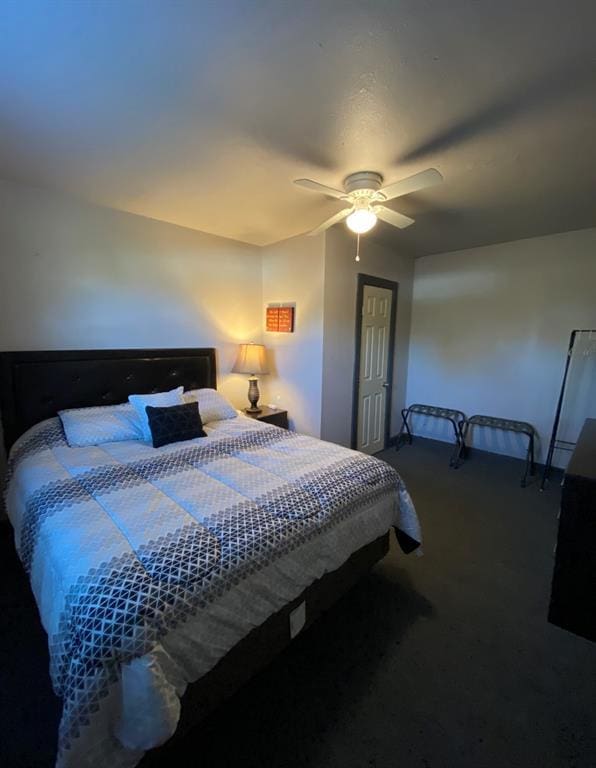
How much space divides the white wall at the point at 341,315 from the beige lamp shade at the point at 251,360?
0.69 meters

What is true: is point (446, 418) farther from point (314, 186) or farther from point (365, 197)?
point (314, 186)

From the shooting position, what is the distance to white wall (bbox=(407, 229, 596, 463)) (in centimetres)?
325

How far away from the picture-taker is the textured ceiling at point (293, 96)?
3.43 feet

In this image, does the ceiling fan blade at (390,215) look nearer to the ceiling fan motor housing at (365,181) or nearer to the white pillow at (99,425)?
the ceiling fan motor housing at (365,181)

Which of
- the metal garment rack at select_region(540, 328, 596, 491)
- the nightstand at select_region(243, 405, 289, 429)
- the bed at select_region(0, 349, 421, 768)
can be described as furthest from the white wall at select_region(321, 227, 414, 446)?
the metal garment rack at select_region(540, 328, 596, 491)

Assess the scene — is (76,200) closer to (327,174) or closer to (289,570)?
(327,174)

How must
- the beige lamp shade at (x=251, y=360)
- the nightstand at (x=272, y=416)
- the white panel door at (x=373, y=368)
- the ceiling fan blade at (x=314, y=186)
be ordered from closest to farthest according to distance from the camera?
the ceiling fan blade at (x=314, y=186) → the nightstand at (x=272, y=416) → the beige lamp shade at (x=251, y=360) → the white panel door at (x=373, y=368)

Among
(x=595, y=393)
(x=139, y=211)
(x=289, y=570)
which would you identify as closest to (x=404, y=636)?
(x=289, y=570)

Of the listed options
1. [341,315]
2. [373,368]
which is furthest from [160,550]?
[373,368]

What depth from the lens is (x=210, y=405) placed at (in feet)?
9.27

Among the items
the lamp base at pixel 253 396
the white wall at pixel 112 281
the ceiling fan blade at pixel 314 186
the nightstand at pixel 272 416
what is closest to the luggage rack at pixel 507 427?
the nightstand at pixel 272 416

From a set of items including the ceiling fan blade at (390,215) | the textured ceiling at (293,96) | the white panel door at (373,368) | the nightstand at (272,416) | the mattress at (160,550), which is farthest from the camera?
the white panel door at (373,368)

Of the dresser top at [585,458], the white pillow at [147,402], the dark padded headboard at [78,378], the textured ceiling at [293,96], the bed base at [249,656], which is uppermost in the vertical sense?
the textured ceiling at [293,96]

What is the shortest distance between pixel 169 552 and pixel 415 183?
2.01 m
